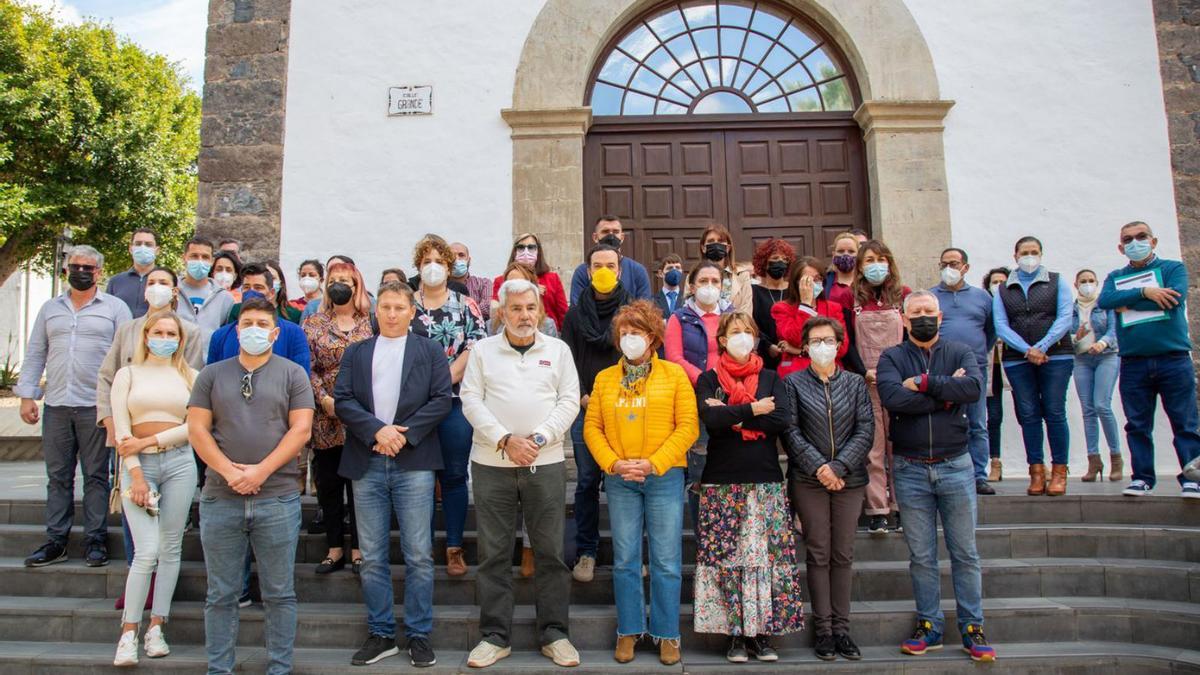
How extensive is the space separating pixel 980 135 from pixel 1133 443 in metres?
3.39

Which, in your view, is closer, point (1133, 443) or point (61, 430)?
point (61, 430)

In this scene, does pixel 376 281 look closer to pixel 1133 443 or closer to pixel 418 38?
pixel 418 38

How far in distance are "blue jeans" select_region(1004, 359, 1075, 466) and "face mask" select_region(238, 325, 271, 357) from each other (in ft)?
16.1

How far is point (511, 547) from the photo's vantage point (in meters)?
3.90

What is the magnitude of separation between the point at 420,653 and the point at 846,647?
2149mm

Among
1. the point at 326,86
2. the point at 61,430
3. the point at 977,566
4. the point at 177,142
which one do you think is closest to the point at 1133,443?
the point at 977,566

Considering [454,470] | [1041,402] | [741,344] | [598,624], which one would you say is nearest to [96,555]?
[454,470]

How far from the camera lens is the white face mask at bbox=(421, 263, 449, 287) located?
4.55 metres

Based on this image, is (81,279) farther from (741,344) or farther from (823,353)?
(823,353)

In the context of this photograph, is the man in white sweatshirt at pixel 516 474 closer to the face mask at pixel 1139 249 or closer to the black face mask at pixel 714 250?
the black face mask at pixel 714 250

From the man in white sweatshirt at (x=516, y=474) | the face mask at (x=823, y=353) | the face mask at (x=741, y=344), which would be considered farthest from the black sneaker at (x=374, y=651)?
the face mask at (x=823, y=353)

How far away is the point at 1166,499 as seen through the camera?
4918 millimetres

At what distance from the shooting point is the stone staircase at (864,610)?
3.84 meters

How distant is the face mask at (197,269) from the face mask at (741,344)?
12.3 feet
